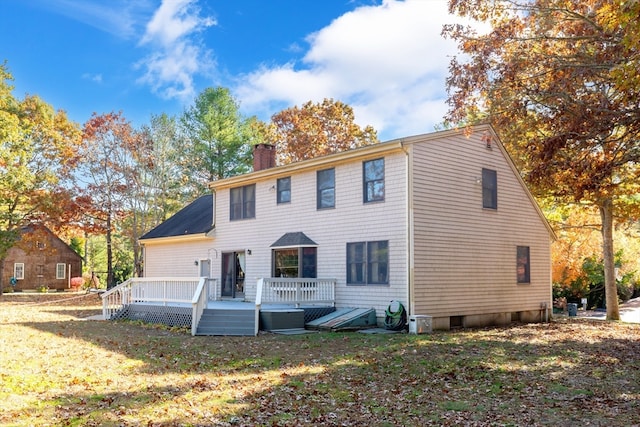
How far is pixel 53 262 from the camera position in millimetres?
45188

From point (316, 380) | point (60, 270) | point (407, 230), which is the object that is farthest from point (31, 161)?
point (316, 380)

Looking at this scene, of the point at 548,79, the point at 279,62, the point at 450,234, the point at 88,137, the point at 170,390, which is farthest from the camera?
the point at 88,137

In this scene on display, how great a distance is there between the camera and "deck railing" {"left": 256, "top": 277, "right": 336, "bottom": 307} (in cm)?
1612

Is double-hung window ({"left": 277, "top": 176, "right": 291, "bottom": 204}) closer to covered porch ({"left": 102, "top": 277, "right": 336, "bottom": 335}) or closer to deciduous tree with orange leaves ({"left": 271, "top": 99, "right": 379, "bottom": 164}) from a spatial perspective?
covered porch ({"left": 102, "top": 277, "right": 336, "bottom": 335})

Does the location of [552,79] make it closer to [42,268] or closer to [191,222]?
[191,222]

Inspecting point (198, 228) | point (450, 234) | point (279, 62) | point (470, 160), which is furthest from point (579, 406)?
point (279, 62)

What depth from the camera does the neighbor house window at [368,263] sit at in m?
15.8

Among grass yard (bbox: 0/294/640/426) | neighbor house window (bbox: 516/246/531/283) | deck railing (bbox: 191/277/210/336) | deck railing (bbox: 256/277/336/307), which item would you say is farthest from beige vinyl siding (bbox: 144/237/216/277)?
neighbor house window (bbox: 516/246/531/283)

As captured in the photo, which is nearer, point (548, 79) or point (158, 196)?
point (548, 79)

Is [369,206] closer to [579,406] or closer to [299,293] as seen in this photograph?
[299,293]

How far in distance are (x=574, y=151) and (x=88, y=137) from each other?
102 feet

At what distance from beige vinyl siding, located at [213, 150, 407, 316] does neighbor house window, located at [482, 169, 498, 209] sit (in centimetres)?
371

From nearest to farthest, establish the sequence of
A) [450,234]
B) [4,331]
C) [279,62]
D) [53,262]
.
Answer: [4,331], [450,234], [279,62], [53,262]

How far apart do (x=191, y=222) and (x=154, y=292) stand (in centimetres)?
721
